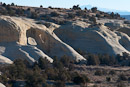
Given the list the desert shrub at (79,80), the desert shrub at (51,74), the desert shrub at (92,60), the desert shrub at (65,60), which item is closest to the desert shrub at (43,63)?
the desert shrub at (65,60)

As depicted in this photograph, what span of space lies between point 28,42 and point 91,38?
10355 millimetres

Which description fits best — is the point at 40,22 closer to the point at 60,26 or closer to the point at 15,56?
the point at 60,26

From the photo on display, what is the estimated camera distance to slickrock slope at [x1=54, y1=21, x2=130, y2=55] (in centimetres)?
5447

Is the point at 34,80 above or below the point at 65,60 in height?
above

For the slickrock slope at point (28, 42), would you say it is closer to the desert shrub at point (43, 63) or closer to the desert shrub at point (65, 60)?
the desert shrub at point (65, 60)

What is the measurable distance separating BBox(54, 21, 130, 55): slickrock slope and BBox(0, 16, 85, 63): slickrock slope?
3.71 m

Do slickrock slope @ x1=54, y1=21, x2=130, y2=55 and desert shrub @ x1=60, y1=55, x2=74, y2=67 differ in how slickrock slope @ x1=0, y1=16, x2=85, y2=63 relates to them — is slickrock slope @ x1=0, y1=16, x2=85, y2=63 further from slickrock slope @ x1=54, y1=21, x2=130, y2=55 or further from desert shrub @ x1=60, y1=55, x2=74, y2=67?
slickrock slope @ x1=54, y1=21, x2=130, y2=55

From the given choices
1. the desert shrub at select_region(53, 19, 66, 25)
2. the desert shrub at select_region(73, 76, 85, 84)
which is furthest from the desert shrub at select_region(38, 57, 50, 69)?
the desert shrub at select_region(53, 19, 66, 25)

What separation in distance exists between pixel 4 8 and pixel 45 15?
20.1ft

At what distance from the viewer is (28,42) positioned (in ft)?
160

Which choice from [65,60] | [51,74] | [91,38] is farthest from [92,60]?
[51,74]

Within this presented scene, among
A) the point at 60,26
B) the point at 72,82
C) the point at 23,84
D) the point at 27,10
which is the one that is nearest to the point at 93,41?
the point at 60,26

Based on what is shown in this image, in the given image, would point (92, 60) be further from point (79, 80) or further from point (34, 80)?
point (34, 80)

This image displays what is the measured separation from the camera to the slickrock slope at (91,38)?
5447cm
